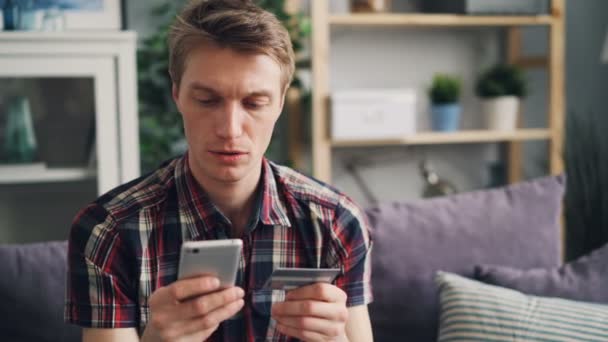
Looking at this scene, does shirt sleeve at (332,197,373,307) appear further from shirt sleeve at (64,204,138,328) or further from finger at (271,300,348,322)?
shirt sleeve at (64,204,138,328)

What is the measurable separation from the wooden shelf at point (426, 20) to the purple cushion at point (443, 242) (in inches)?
36.9

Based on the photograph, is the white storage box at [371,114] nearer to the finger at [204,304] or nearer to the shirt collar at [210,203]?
the shirt collar at [210,203]

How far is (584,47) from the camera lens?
284cm

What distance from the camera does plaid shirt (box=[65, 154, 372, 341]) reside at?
112cm

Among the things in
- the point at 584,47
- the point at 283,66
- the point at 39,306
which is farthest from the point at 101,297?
the point at 584,47

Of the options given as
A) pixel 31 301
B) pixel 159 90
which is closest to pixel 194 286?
pixel 31 301

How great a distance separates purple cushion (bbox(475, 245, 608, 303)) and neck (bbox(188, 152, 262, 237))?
0.55m

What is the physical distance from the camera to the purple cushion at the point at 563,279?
55.1 inches

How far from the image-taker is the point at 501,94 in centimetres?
255

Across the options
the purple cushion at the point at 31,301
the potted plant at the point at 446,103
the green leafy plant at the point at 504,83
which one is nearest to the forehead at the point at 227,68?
the purple cushion at the point at 31,301

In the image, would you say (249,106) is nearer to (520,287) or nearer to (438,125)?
(520,287)

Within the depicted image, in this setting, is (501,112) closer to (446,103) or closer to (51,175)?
(446,103)


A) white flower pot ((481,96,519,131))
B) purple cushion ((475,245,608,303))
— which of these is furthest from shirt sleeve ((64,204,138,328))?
white flower pot ((481,96,519,131))

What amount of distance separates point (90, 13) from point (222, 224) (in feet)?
3.46
